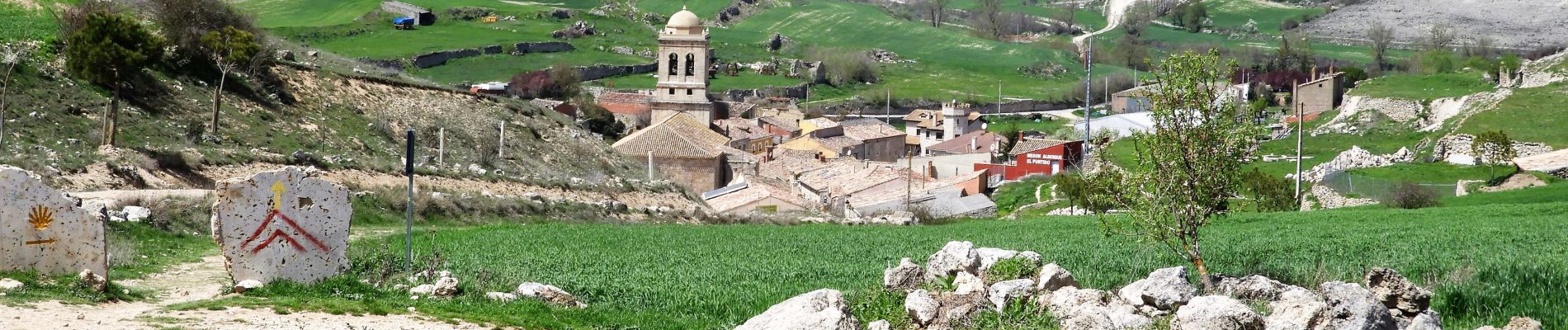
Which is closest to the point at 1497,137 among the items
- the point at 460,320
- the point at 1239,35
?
the point at 460,320

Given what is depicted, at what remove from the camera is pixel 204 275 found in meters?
18.9

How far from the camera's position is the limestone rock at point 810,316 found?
1236cm

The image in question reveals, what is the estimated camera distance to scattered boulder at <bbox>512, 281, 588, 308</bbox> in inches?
632

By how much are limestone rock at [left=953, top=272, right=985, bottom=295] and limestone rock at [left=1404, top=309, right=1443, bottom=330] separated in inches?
137

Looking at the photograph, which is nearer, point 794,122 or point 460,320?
point 460,320

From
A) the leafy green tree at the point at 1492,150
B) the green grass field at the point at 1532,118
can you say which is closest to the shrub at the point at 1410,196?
the leafy green tree at the point at 1492,150

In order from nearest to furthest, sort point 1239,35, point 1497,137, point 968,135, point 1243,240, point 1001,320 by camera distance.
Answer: point 1001,320 → point 1243,240 → point 1497,137 → point 968,135 → point 1239,35

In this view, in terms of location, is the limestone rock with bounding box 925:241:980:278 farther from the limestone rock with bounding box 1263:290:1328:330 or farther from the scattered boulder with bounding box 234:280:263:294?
the scattered boulder with bounding box 234:280:263:294

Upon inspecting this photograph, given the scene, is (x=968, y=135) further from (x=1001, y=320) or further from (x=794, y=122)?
(x=1001, y=320)

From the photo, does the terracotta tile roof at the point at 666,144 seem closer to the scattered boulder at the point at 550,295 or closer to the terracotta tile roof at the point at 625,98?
the terracotta tile roof at the point at 625,98

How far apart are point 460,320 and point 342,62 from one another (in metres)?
50.6

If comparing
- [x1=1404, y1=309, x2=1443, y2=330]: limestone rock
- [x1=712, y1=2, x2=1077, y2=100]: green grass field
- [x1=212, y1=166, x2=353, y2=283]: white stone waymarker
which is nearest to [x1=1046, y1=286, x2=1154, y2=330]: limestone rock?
[x1=1404, y1=309, x2=1443, y2=330]: limestone rock

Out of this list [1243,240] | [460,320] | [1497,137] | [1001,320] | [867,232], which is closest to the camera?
[1001,320]

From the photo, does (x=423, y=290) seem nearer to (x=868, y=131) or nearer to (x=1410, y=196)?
(x=1410, y=196)
